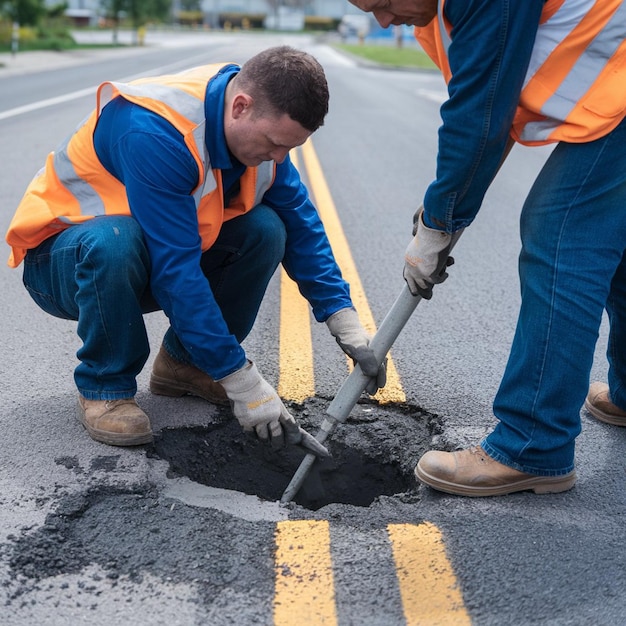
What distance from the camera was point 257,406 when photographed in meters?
2.59

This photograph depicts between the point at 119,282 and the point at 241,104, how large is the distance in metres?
0.67

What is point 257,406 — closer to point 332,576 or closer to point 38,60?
point 332,576

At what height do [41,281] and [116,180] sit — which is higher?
[116,180]

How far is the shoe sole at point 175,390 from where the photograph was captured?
3.18 meters

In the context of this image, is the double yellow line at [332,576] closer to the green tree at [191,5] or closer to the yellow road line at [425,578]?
the yellow road line at [425,578]

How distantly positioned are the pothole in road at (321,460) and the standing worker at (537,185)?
0.40 m

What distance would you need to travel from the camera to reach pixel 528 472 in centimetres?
252

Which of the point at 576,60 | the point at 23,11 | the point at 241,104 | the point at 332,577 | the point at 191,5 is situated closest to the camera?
the point at 332,577

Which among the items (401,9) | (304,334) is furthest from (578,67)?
(304,334)

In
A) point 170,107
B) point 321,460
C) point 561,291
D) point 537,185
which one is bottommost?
point 321,460

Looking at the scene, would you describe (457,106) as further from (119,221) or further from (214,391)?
(214,391)

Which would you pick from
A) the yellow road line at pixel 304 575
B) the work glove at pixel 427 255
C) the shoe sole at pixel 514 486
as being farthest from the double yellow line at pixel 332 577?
the work glove at pixel 427 255

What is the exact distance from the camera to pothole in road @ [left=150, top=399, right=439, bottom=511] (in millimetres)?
2891

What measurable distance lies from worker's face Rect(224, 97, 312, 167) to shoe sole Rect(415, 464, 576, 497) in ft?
3.54
